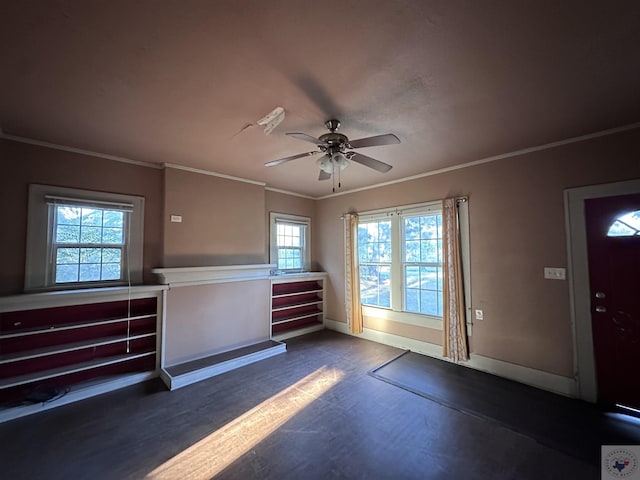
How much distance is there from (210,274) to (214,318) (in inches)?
25.5

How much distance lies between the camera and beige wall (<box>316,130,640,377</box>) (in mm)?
2768

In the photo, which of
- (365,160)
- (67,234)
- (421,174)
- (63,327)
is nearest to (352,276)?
(421,174)

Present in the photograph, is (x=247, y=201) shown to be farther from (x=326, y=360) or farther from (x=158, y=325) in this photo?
(x=326, y=360)

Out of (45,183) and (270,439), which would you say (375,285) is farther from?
(45,183)

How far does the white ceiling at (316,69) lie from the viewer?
1.35 meters

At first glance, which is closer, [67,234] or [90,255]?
[67,234]

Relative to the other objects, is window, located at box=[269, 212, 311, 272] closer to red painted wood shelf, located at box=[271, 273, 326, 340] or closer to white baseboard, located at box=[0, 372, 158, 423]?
red painted wood shelf, located at box=[271, 273, 326, 340]

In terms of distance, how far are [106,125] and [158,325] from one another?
235cm

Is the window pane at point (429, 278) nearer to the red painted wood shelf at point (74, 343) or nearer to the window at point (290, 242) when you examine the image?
the window at point (290, 242)

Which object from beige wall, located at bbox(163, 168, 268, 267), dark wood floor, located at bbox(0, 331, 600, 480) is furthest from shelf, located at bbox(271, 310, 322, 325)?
dark wood floor, located at bbox(0, 331, 600, 480)

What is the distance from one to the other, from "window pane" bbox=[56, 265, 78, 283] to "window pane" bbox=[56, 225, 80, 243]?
299 millimetres

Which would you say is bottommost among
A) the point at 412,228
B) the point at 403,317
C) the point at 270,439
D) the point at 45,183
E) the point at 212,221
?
the point at 270,439

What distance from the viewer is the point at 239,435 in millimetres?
2264

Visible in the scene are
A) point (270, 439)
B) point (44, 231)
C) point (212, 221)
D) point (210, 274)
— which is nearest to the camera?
point (270, 439)
